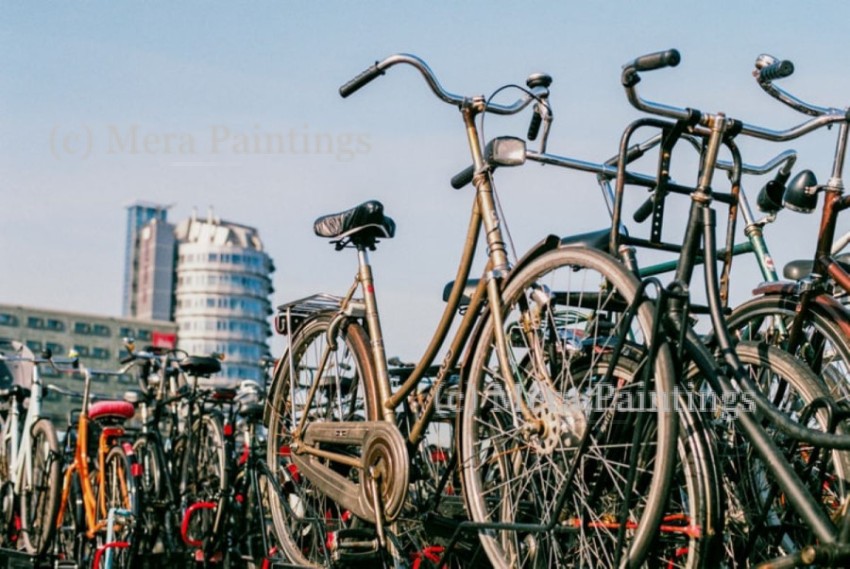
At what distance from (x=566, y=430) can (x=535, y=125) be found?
126cm

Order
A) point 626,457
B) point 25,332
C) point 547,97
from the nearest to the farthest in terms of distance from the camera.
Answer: point 626,457 → point 547,97 → point 25,332

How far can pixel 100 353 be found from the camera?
3669 inches

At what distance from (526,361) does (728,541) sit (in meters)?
0.87

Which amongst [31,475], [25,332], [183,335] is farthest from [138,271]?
[31,475]

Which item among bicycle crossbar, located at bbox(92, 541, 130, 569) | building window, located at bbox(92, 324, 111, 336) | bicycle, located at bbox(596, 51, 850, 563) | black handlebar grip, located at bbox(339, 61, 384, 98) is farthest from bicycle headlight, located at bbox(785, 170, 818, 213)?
building window, located at bbox(92, 324, 111, 336)

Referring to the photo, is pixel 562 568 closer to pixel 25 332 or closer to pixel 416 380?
pixel 416 380

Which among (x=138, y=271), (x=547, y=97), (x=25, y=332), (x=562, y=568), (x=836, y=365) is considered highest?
(x=138, y=271)

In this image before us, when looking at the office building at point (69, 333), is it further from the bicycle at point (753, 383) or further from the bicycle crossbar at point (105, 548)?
the bicycle at point (753, 383)

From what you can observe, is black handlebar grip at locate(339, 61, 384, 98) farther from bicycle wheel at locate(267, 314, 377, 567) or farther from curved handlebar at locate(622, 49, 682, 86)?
curved handlebar at locate(622, 49, 682, 86)

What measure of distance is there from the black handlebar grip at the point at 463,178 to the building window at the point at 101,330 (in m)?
92.3

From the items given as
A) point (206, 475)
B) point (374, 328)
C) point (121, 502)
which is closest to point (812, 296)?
point (374, 328)

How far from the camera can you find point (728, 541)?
145 inches

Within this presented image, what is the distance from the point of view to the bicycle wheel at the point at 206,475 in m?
7.50

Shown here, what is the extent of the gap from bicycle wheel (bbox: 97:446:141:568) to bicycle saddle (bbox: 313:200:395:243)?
304 centimetres
